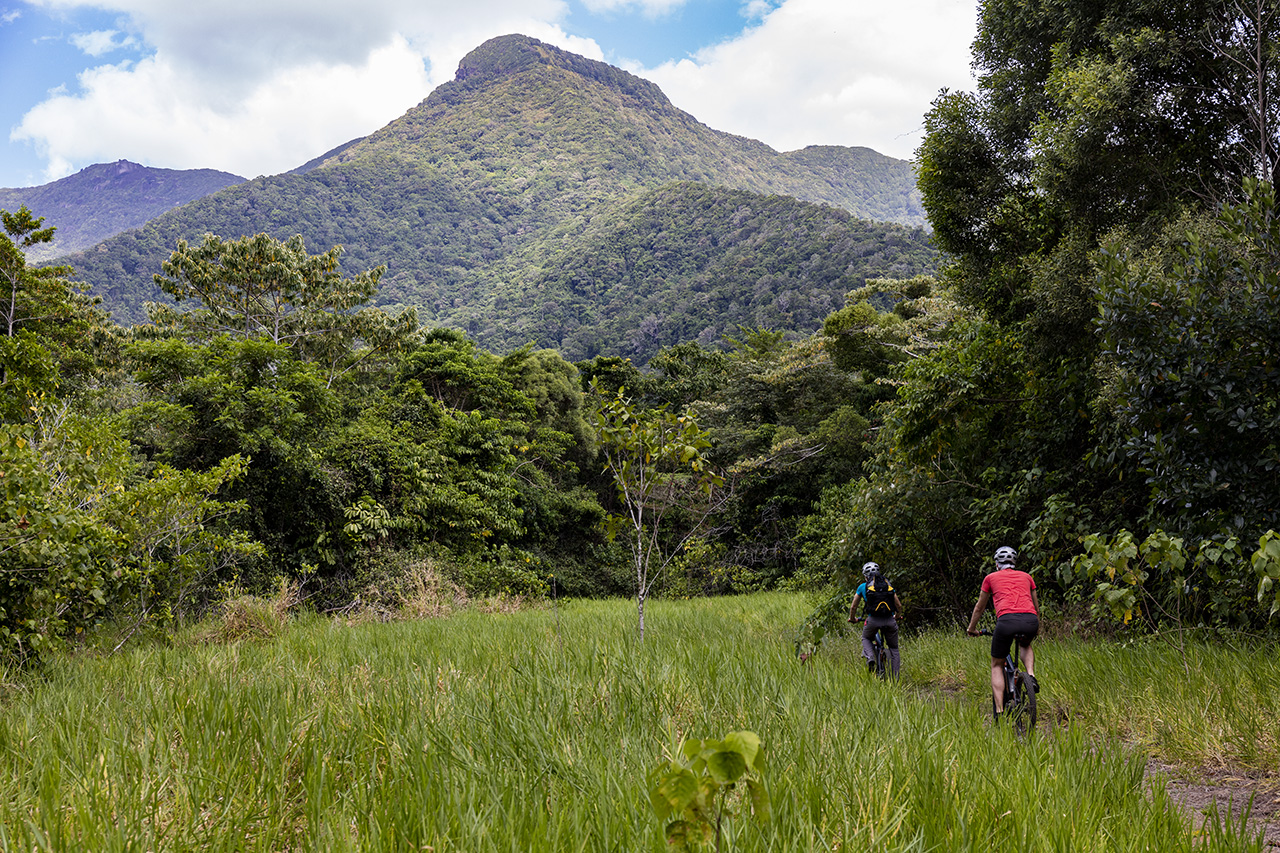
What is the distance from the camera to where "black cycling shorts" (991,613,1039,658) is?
5.14 metres

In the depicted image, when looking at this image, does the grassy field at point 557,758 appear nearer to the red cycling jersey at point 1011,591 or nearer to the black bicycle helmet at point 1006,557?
the red cycling jersey at point 1011,591

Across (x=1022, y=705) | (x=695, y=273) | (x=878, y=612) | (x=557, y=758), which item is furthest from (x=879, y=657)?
(x=695, y=273)

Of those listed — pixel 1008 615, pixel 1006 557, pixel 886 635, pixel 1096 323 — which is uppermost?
pixel 1096 323

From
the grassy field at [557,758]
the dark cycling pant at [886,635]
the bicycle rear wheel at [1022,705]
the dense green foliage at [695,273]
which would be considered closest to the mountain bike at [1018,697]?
the bicycle rear wheel at [1022,705]

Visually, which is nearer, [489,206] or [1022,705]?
[1022,705]

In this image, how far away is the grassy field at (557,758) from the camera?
181 cm

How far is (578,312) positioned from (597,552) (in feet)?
178

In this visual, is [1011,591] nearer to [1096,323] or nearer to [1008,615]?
[1008,615]

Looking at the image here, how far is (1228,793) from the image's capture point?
3512 mm

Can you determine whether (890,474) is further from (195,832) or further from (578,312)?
(578,312)

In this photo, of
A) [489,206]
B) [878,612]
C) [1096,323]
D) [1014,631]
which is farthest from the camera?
[489,206]

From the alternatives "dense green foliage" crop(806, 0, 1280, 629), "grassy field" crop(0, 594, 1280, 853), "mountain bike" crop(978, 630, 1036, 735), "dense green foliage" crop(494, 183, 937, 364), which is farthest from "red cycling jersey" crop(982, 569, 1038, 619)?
"dense green foliage" crop(494, 183, 937, 364)

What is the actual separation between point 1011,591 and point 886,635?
1.69 meters

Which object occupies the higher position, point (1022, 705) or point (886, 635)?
point (1022, 705)
